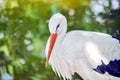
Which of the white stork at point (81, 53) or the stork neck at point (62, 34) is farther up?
the stork neck at point (62, 34)

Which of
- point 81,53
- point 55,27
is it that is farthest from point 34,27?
point 81,53

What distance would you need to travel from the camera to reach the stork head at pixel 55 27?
2086 millimetres

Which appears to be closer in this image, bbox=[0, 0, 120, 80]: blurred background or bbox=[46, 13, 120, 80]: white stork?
bbox=[46, 13, 120, 80]: white stork

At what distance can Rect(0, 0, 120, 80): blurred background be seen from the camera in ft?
7.12

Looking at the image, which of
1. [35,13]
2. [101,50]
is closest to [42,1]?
[35,13]

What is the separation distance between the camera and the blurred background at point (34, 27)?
2.17 meters

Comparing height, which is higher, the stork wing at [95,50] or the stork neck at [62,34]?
the stork neck at [62,34]

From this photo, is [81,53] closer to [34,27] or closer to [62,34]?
[62,34]

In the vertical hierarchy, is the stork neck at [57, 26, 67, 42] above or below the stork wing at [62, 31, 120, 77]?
above

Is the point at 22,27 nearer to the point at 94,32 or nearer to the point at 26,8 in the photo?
the point at 26,8

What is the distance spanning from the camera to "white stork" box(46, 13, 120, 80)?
6.57 ft

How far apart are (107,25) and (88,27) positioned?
0.43 ft

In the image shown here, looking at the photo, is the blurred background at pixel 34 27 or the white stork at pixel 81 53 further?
the blurred background at pixel 34 27

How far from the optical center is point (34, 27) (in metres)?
2.19
